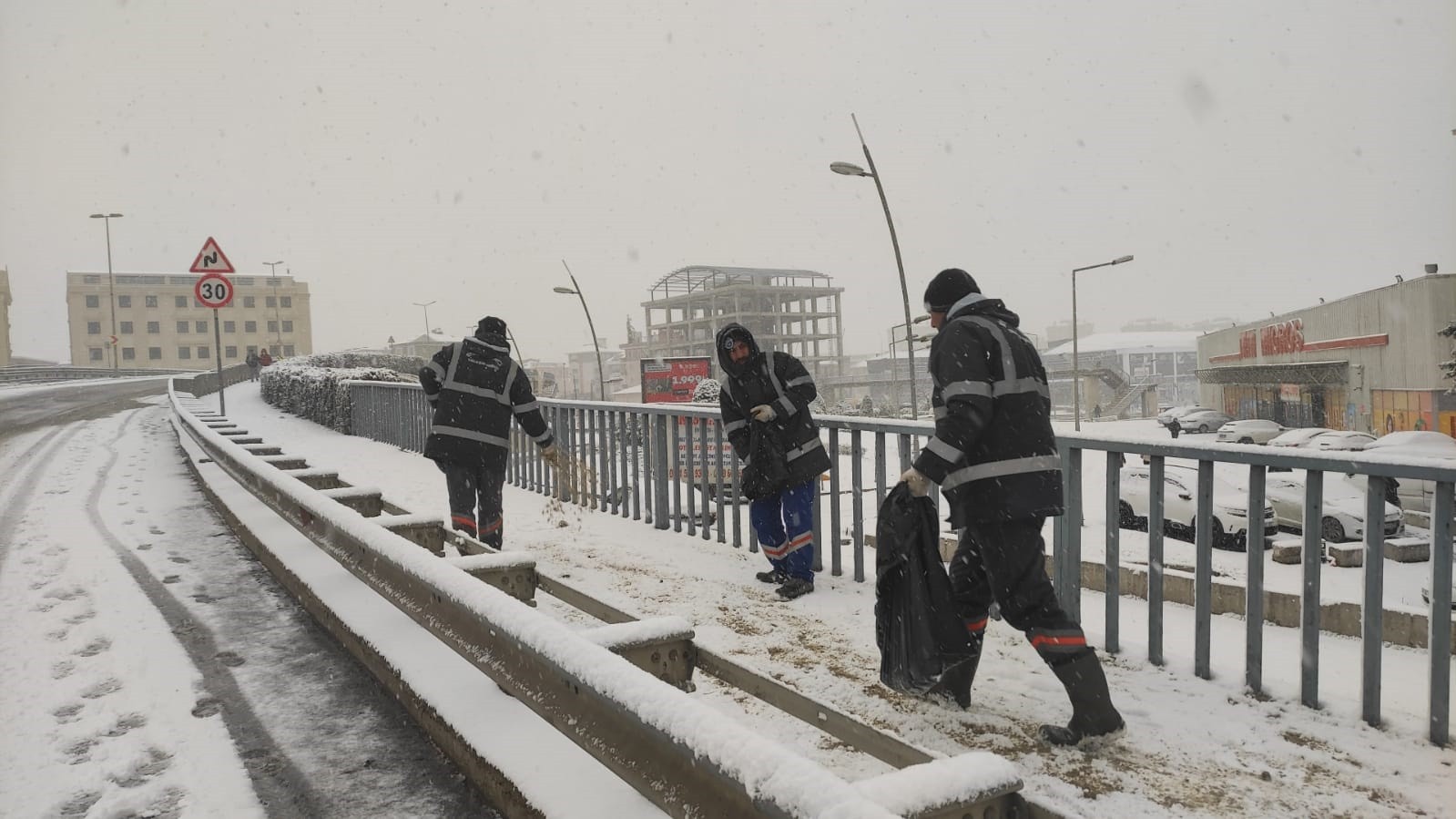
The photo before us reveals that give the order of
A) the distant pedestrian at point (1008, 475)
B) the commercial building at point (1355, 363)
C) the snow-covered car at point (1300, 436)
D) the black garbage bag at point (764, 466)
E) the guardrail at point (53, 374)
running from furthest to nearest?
the guardrail at point (53, 374) → the commercial building at point (1355, 363) → the snow-covered car at point (1300, 436) → the black garbage bag at point (764, 466) → the distant pedestrian at point (1008, 475)

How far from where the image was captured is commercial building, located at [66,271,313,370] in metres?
102

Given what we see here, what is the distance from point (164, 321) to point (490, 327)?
11969 cm

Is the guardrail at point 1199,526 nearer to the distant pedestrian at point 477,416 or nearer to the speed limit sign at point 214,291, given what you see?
the distant pedestrian at point 477,416

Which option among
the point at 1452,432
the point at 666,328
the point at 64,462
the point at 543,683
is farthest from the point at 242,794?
the point at 666,328

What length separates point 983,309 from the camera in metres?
3.49

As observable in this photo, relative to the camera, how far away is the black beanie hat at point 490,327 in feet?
20.6

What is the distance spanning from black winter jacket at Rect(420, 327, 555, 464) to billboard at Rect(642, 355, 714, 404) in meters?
20.0

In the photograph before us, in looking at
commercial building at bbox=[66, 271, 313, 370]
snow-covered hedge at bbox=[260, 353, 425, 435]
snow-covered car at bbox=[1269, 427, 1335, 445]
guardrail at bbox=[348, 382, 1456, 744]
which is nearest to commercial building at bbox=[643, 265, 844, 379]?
commercial building at bbox=[66, 271, 313, 370]

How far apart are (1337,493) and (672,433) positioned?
16.4 ft

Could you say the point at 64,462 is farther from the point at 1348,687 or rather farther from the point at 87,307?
the point at 87,307

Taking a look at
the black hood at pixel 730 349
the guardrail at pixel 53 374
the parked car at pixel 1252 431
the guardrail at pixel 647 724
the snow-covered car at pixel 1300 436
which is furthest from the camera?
the guardrail at pixel 53 374

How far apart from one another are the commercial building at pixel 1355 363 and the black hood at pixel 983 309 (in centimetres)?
3755

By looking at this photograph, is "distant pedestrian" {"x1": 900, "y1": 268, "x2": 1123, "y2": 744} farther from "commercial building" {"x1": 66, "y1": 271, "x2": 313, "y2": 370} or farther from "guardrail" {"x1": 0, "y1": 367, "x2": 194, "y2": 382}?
"commercial building" {"x1": 66, "y1": 271, "x2": 313, "y2": 370}

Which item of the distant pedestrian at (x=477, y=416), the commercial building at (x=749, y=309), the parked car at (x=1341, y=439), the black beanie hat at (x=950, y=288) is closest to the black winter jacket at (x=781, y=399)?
the distant pedestrian at (x=477, y=416)
